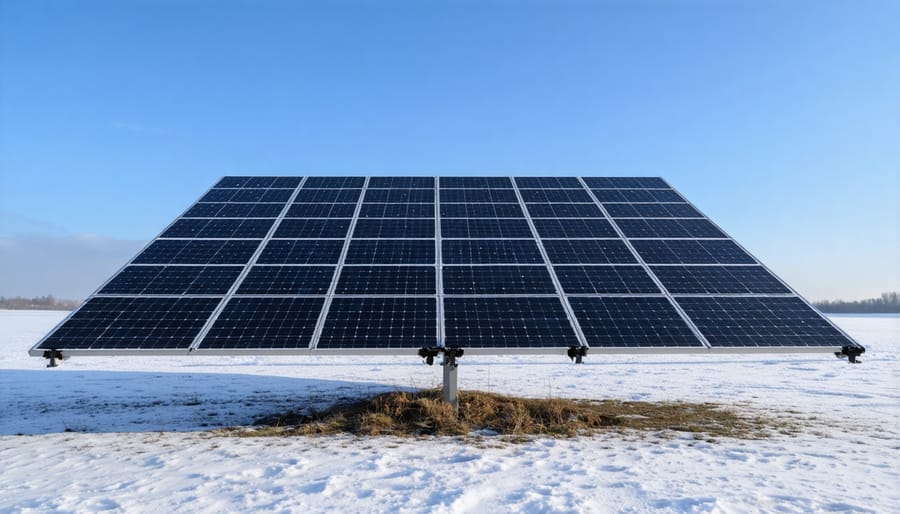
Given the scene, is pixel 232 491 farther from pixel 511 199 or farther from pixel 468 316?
pixel 511 199

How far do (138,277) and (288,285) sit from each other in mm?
4018

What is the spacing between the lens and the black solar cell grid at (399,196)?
60.7 feet

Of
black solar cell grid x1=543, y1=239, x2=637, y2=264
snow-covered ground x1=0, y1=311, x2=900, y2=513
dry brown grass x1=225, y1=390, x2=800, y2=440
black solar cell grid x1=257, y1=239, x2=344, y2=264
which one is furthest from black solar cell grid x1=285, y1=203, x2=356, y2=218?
black solar cell grid x1=543, y1=239, x2=637, y2=264

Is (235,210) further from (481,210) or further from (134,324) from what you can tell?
(481,210)

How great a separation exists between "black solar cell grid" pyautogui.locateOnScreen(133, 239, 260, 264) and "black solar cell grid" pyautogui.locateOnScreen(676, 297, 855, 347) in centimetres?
1192

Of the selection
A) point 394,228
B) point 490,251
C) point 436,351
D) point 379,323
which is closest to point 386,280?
point 379,323

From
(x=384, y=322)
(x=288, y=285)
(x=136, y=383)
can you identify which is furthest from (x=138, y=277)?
(x=136, y=383)

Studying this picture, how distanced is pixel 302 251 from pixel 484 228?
→ 5.65m

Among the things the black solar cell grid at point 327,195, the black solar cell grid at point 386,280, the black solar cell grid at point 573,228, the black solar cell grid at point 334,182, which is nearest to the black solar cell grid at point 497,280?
the black solar cell grid at point 386,280

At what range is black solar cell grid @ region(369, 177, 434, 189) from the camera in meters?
20.1

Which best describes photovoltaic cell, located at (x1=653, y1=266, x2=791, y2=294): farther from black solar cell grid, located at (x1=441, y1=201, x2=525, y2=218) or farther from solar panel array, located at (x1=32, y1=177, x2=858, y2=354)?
black solar cell grid, located at (x1=441, y1=201, x2=525, y2=218)

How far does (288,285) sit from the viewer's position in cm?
1274

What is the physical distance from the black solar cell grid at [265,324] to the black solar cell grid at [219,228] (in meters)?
4.19

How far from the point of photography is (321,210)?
1753 centimetres
